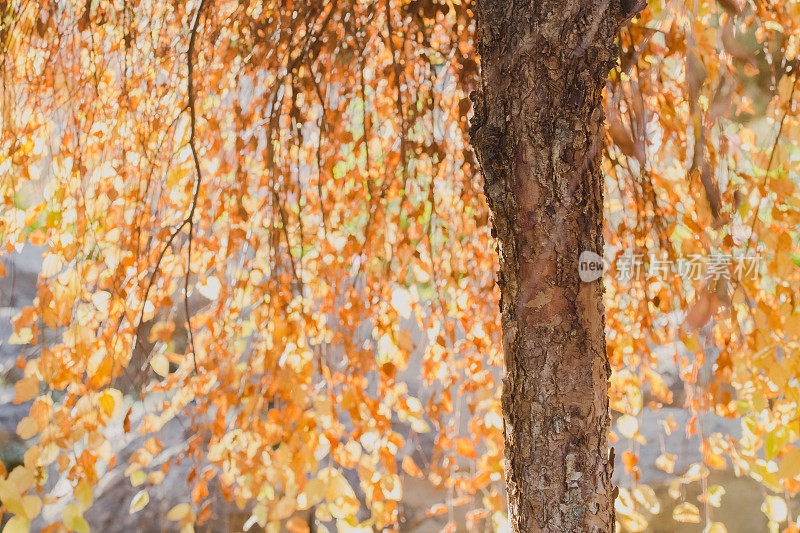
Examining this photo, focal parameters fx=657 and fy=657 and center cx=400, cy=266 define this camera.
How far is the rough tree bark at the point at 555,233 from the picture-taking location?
3.14ft

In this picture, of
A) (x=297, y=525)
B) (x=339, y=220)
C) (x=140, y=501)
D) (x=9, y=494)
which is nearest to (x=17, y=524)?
(x=9, y=494)

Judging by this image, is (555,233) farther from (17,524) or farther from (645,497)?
(17,524)

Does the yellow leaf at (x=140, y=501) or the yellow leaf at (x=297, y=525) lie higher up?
the yellow leaf at (x=140, y=501)

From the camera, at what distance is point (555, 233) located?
96 cm

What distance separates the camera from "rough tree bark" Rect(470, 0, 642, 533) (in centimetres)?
96

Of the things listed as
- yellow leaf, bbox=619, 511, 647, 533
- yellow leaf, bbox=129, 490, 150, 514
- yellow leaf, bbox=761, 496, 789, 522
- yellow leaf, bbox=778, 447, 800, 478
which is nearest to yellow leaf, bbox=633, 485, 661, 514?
yellow leaf, bbox=619, 511, 647, 533

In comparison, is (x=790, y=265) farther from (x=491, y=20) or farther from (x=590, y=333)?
(x=491, y=20)

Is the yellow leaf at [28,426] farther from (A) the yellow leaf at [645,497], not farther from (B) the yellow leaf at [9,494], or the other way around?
(A) the yellow leaf at [645,497]

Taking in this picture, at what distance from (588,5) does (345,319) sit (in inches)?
40.1

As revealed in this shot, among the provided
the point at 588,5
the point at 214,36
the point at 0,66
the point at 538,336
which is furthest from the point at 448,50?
the point at 0,66

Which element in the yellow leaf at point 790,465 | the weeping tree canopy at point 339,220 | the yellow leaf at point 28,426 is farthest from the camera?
the yellow leaf at point 28,426

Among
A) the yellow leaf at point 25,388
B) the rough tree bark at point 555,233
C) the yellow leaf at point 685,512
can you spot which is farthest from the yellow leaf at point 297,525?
the rough tree bark at point 555,233

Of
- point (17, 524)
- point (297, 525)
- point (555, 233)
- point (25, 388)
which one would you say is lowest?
point (297, 525)

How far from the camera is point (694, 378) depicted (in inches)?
72.4
